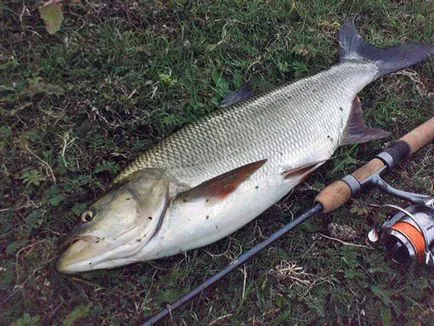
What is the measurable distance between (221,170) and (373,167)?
1.00 meters

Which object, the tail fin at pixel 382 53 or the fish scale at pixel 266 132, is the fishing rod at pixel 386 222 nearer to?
the fish scale at pixel 266 132

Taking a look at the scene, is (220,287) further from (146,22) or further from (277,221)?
(146,22)

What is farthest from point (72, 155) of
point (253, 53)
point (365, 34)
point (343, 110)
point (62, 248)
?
point (365, 34)

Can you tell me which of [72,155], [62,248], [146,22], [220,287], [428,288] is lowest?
[428,288]

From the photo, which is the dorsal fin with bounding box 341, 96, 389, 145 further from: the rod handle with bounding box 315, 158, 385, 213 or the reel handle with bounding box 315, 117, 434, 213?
the rod handle with bounding box 315, 158, 385, 213

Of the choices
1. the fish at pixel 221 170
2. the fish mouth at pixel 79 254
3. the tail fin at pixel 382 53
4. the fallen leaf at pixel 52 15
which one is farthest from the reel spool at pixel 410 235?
the fallen leaf at pixel 52 15

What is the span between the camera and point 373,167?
3342mm

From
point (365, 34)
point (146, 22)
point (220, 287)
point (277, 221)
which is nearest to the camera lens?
point (220, 287)

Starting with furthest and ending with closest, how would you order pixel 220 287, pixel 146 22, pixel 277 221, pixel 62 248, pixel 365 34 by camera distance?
pixel 365 34, pixel 146 22, pixel 277 221, pixel 220 287, pixel 62 248

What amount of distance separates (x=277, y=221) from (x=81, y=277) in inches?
49.8

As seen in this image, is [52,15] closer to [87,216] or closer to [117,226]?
[87,216]

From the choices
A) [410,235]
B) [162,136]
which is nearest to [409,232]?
[410,235]

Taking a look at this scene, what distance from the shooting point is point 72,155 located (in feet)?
10.7

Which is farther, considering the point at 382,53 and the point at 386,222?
the point at 382,53
